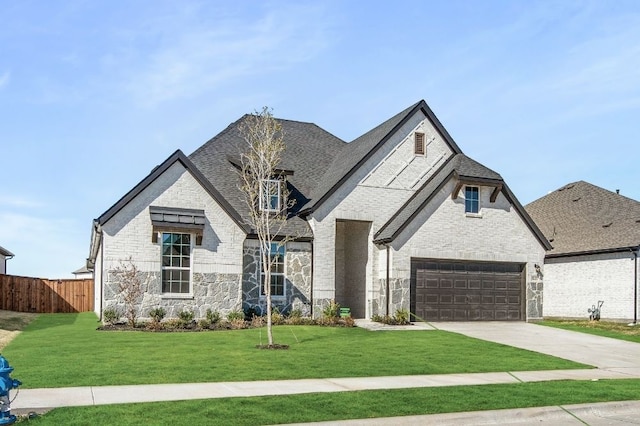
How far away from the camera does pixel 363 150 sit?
29.2 metres

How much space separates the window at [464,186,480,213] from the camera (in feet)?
93.4

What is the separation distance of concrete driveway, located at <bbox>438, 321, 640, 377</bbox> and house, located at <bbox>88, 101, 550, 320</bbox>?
1.95 metres

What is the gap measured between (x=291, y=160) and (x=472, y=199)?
8.65 meters

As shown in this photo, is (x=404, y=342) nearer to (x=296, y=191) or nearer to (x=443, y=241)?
(x=443, y=241)

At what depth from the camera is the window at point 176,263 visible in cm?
2477

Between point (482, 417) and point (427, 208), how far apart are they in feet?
57.9

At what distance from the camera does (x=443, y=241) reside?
90.9 feet

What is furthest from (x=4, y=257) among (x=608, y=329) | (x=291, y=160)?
(x=608, y=329)

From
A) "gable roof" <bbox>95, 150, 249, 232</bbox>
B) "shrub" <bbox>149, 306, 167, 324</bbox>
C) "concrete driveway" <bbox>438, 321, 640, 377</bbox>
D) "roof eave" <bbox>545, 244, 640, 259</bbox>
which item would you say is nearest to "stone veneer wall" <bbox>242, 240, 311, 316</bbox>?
"gable roof" <bbox>95, 150, 249, 232</bbox>

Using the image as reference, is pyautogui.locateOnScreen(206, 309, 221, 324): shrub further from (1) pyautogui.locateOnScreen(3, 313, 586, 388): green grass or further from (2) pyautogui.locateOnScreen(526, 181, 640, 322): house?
(2) pyautogui.locateOnScreen(526, 181, 640, 322): house

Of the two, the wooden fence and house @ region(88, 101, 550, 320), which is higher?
house @ region(88, 101, 550, 320)

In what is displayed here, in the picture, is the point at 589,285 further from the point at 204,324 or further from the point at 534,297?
the point at 204,324

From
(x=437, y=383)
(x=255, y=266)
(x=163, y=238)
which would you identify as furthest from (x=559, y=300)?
(x=437, y=383)

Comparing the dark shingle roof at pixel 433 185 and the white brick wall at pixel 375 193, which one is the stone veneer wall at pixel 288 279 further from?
the dark shingle roof at pixel 433 185
